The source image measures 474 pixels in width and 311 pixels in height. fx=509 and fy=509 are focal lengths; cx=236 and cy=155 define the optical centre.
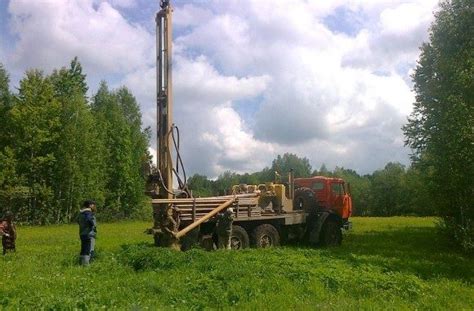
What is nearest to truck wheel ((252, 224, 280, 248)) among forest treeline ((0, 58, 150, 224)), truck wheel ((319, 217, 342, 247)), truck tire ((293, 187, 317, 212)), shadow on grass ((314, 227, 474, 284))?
shadow on grass ((314, 227, 474, 284))

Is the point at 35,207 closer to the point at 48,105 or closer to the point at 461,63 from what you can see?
the point at 48,105

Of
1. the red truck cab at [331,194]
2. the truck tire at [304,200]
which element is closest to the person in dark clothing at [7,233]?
the truck tire at [304,200]

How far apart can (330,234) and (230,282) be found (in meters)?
12.5

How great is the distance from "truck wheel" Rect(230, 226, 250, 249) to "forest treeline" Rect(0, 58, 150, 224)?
28.2 metres

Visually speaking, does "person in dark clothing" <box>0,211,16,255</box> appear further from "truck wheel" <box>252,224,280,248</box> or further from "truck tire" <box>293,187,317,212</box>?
"truck tire" <box>293,187,317,212</box>

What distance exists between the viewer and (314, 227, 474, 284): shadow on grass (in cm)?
1450

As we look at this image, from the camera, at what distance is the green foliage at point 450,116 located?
781 inches

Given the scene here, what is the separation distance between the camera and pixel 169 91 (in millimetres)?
16625

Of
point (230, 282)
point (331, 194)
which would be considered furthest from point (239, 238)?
point (230, 282)

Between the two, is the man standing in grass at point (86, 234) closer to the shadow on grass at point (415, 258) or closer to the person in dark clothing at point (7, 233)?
the person in dark clothing at point (7, 233)

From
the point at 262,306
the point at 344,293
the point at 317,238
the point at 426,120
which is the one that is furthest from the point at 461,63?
the point at 262,306

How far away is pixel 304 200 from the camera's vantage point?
23094 mm

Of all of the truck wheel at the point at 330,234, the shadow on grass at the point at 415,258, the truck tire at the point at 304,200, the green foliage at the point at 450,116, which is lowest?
the shadow on grass at the point at 415,258

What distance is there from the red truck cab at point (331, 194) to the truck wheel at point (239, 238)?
5543 mm
